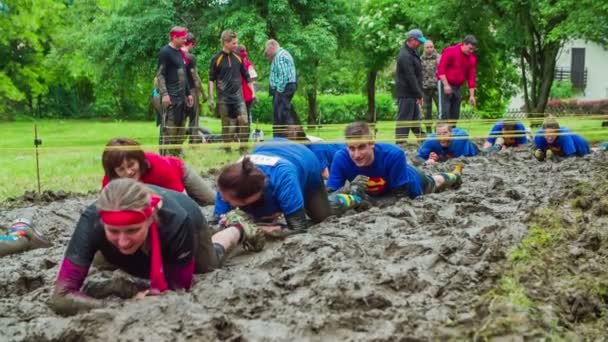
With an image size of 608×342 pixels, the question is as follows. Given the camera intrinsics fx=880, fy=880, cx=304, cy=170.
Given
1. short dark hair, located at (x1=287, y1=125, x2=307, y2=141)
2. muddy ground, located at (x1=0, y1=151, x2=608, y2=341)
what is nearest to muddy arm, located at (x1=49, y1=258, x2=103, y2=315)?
muddy ground, located at (x1=0, y1=151, x2=608, y2=341)

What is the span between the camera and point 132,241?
4.62 meters

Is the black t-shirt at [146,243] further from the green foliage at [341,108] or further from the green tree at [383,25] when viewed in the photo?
the green foliage at [341,108]

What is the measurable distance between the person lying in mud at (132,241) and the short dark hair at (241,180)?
997mm

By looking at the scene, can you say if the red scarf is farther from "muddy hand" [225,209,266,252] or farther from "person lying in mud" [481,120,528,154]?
"person lying in mud" [481,120,528,154]

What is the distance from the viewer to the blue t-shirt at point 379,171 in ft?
27.0

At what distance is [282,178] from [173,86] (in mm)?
6863

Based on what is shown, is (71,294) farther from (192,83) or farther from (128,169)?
(192,83)

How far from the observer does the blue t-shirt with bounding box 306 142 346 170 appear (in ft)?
30.5

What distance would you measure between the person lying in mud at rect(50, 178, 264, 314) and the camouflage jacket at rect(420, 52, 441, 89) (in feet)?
39.0

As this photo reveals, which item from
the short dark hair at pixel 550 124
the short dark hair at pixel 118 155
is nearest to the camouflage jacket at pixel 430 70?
the short dark hair at pixel 550 124

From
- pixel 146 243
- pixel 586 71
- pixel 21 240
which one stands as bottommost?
pixel 21 240

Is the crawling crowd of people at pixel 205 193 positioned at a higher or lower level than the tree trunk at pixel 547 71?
lower

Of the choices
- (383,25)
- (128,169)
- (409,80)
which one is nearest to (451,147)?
(409,80)

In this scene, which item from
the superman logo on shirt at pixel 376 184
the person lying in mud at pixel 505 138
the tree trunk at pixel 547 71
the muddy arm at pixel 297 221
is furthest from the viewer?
the tree trunk at pixel 547 71
